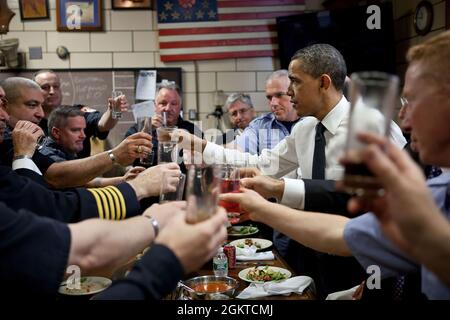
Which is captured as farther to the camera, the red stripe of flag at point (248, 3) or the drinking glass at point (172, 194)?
the red stripe of flag at point (248, 3)

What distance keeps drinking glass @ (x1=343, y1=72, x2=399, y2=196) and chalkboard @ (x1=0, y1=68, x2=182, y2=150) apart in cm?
437

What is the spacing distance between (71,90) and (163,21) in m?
1.28

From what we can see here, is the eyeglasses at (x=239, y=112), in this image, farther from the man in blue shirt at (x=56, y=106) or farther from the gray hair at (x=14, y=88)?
the gray hair at (x=14, y=88)

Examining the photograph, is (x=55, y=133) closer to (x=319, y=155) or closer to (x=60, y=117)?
(x=60, y=117)

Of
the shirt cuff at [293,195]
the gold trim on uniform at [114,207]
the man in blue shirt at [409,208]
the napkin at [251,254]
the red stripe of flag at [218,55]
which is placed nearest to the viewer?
the man in blue shirt at [409,208]

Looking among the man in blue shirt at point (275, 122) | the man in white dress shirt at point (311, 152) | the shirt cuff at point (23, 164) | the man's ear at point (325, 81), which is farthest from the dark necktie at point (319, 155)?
the shirt cuff at point (23, 164)

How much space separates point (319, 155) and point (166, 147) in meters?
0.86

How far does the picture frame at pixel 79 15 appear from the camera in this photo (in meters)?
4.88

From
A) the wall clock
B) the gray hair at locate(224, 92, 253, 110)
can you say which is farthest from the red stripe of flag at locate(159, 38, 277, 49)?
the wall clock

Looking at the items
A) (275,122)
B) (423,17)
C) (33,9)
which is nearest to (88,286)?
(275,122)

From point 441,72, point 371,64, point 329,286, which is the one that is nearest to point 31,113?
point 329,286

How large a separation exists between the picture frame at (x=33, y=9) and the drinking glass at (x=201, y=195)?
452cm

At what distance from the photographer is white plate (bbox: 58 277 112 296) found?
174 cm

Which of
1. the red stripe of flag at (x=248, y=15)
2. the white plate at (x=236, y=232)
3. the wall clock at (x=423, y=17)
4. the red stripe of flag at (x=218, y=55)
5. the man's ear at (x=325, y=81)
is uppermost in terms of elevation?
the red stripe of flag at (x=248, y=15)
